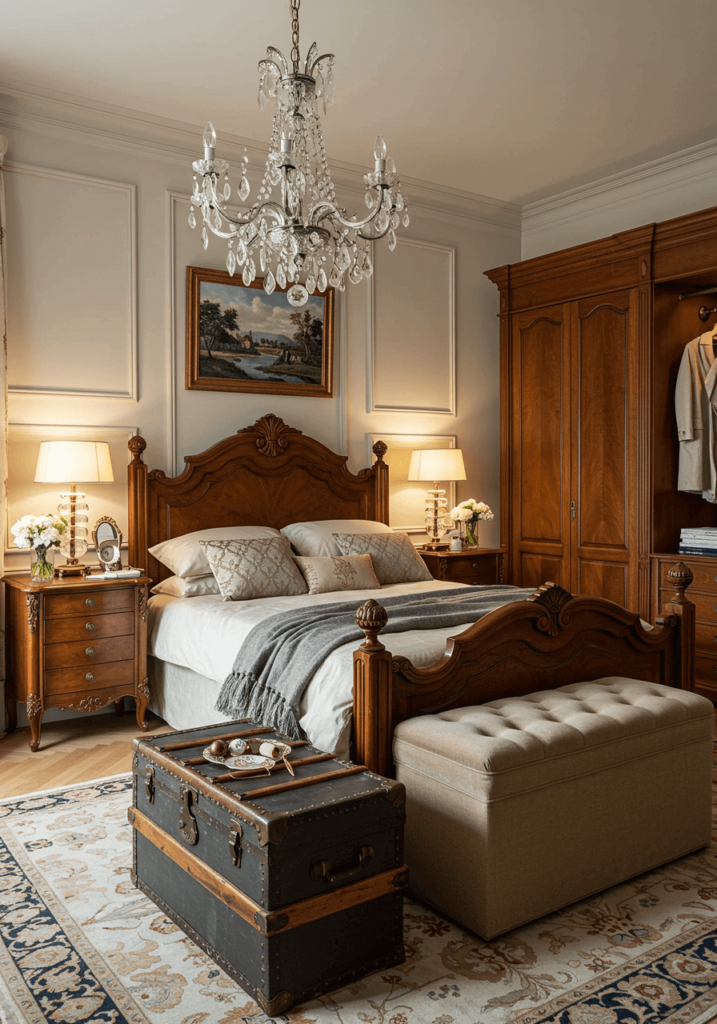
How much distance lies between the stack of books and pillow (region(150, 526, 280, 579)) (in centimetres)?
230

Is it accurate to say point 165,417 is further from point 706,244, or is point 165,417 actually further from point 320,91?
point 706,244

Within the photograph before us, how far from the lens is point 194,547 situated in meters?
4.13

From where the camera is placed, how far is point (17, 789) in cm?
326

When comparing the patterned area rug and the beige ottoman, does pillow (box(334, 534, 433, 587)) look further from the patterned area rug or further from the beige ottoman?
the patterned area rug

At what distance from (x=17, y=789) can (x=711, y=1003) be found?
257 centimetres

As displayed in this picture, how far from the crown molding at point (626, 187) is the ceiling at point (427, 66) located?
0.12 m

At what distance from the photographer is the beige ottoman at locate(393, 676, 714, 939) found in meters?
2.16

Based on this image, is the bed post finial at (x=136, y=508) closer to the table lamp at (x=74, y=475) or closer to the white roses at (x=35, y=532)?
the table lamp at (x=74, y=475)

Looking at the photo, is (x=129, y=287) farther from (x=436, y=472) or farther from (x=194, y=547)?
(x=436, y=472)

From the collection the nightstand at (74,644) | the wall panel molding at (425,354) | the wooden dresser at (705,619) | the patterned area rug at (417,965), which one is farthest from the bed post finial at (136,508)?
the wooden dresser at (705,619)

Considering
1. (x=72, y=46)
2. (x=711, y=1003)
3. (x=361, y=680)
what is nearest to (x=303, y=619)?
(x=361, y=680)

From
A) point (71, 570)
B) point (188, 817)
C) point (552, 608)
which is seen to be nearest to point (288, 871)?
point (188, 817)

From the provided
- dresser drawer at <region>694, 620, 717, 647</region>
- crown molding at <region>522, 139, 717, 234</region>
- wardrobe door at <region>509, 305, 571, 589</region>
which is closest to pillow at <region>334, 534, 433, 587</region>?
wardrobe door at <region>509, 305, 571, 589</region>

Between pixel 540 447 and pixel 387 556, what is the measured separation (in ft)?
5.43
